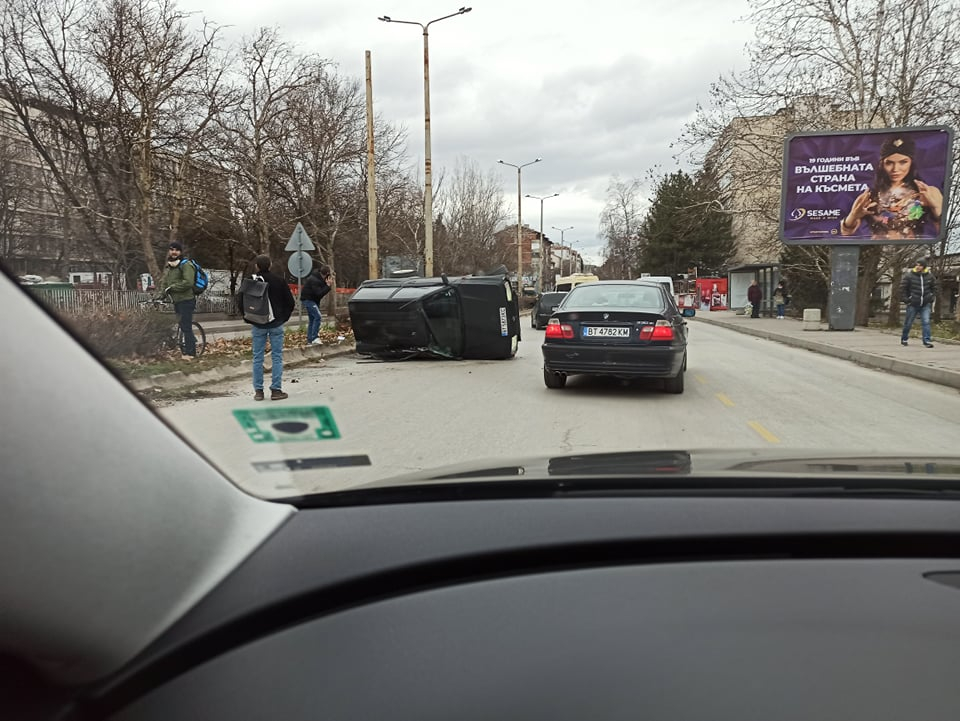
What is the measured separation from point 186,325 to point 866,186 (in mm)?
23174

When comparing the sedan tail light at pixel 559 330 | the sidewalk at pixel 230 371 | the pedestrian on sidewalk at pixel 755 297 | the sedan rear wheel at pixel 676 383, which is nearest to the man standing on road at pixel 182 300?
the sidewalk at pixel 230 371

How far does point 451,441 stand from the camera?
5988 millimetres

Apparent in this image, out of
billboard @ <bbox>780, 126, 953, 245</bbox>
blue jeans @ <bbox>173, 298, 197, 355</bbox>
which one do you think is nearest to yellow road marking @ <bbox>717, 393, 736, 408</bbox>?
blue jeans @ <bbox>173, 298, 197, 355</bbox>

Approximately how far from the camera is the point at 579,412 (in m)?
7.69

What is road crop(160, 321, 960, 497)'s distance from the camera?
5500 mm

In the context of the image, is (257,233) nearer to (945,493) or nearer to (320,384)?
(320,384)

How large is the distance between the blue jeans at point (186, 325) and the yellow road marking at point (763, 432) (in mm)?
4980

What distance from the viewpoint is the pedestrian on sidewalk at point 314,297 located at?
14.7 meters

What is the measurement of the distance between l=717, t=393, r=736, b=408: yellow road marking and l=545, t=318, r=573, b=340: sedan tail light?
2.10 m

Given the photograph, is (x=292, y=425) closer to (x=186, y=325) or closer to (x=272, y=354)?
(x=186, y=325)

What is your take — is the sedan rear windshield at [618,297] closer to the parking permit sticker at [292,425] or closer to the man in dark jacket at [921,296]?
the parking permit sticker at [292,425]

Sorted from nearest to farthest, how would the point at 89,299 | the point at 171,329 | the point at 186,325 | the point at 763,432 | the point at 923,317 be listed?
1. the point at 89,299
2. the point at 171,329
3. the point at 186,325
4. the point at 763,432
5. the point at 923,317

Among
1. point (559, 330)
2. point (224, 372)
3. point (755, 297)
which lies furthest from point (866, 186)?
point (224, 372)

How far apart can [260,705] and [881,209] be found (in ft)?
81.2
